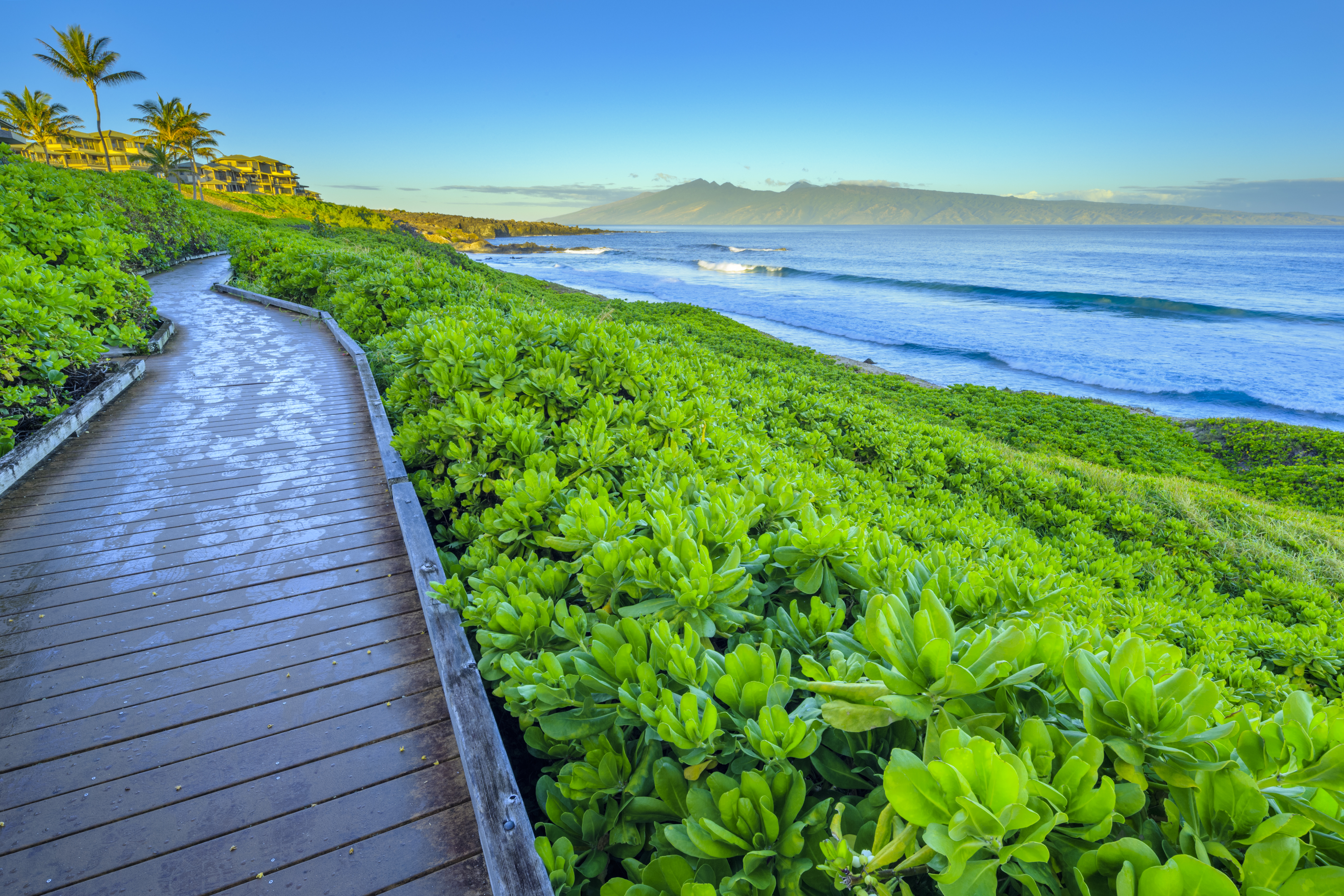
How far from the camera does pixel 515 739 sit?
2.49 meters

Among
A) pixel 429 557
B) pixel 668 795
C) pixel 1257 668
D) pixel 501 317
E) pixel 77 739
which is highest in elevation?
pixel 501 317

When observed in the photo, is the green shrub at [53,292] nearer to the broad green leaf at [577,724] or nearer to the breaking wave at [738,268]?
the broad green leaf at [577,724]

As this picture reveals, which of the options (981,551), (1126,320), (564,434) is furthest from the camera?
(1126,320)

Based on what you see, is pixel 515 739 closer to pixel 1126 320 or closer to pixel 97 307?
pixel 97 307

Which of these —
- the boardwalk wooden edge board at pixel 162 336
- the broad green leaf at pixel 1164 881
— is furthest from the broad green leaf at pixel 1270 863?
the boardwalk wooden edge board at pixel 162 336

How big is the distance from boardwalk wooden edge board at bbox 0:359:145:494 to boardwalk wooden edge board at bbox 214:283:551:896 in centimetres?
305

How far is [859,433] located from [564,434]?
13.5ft

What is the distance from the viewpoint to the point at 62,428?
16.2ft

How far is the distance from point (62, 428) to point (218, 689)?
4287mm

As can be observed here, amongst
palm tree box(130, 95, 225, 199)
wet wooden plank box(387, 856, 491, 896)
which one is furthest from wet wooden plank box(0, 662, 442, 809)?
palm tree box(130, 95, 225, 199)

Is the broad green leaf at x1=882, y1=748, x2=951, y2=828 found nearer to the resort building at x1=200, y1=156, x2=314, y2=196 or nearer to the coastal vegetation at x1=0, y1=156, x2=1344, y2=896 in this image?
the coastal vegetation at x1=0, y1=156, x2=1344, y2=896

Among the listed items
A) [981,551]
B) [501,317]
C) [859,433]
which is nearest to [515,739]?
[981,551]

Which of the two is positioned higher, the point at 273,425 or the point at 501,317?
the point at 501,317

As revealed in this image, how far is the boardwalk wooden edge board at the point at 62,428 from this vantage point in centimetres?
419
